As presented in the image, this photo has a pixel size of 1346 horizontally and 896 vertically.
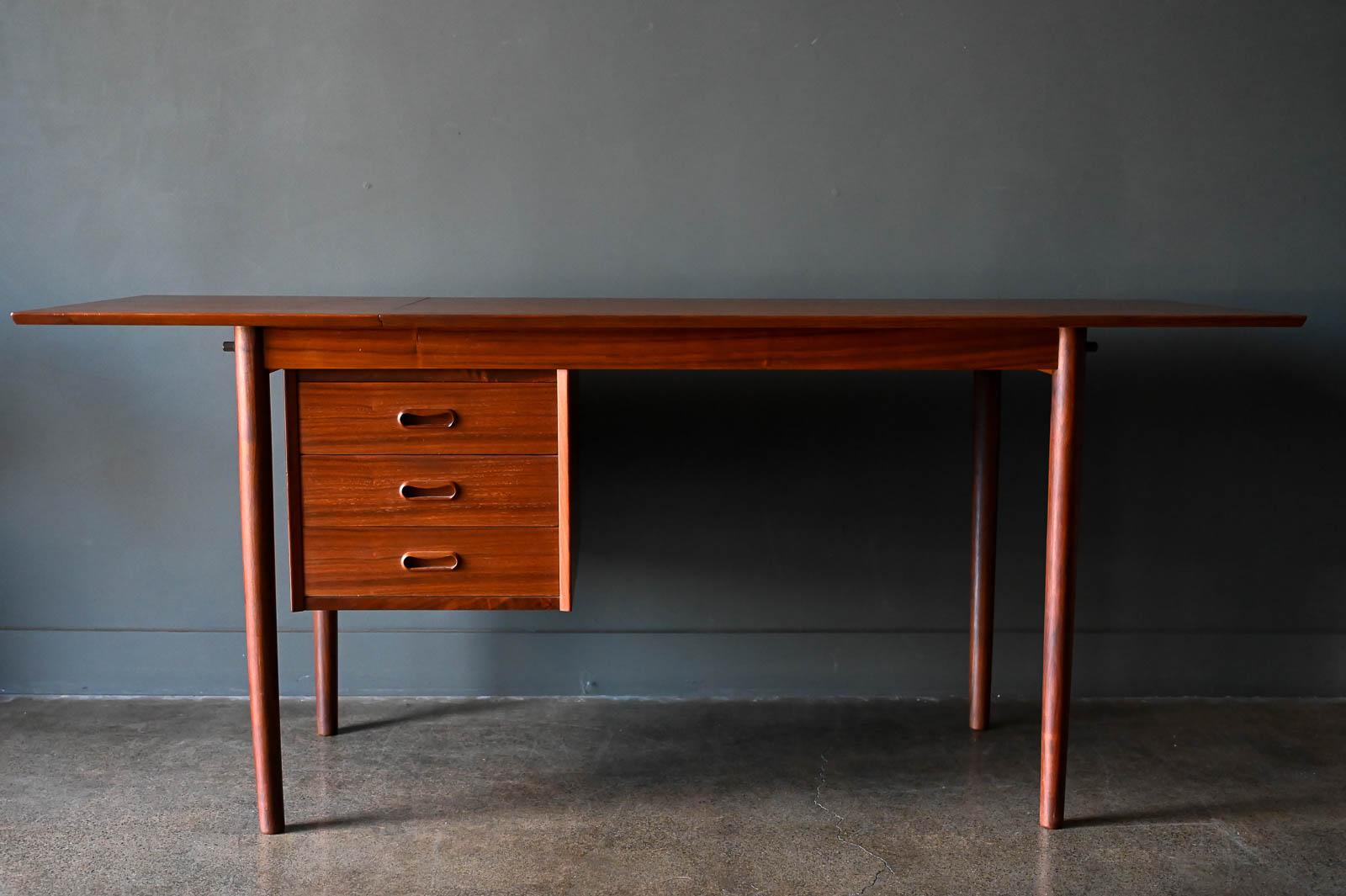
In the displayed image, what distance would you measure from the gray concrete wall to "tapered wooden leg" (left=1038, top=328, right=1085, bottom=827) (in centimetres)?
63

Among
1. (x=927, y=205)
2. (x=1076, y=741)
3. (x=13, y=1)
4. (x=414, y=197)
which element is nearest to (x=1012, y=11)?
(x=927, y=205)

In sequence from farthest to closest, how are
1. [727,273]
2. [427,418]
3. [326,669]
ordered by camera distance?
[727,273]
[326,669]
[427,418]

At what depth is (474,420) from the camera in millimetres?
1886

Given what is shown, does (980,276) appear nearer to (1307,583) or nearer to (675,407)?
(675,407)

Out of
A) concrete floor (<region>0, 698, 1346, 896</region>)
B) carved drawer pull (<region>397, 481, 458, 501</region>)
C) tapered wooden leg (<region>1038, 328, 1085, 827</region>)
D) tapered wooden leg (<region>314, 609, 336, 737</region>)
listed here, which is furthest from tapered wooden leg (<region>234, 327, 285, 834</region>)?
tapered wooden leg (<region>1038, 328, 1085, 827</region>)

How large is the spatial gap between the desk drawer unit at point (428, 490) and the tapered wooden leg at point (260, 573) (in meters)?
0.05

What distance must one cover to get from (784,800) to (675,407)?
0.91 m

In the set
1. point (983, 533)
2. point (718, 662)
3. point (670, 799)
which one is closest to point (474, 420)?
point (670, 799)

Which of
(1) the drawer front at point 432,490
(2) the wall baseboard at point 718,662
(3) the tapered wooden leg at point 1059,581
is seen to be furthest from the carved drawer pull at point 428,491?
(3) the tapered wooden leg at point 1059,581

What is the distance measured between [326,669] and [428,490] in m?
0.69

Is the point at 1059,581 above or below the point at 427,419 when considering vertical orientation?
below

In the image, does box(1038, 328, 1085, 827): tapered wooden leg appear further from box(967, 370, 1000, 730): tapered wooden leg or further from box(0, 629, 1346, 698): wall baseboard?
box(0, 629, 1346, 698): wall baseboard

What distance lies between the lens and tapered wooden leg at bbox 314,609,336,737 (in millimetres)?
2348

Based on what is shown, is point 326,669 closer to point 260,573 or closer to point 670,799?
point 260,573
